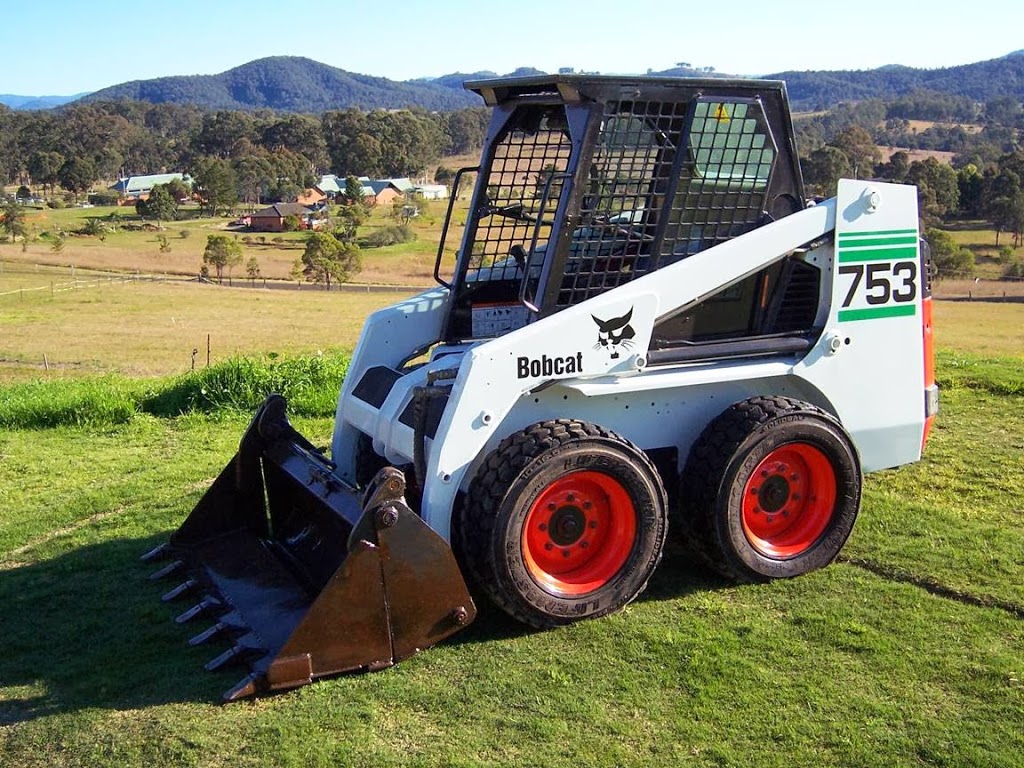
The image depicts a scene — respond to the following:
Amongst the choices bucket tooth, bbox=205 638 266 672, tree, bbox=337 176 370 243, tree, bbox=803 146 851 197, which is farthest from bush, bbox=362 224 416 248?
bucket tooth, bbox=205 638 266 672

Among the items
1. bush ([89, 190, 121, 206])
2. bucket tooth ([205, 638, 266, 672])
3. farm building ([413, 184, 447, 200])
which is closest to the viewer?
bucket tooth ([205, 638, 266, 672])

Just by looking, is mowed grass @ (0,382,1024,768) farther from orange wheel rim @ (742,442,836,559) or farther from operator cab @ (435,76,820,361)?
operator cab @ (435,76,820,361)

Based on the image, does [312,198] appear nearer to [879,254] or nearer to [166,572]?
[166,572]

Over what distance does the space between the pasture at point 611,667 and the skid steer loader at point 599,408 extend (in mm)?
213

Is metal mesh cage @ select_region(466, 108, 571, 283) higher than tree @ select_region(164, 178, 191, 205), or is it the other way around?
tree @ select_region(164, 178, 191, 205)

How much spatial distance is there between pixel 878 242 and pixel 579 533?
2.46 metres

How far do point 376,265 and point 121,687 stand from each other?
68837mm

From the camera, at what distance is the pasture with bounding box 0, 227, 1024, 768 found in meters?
4.42

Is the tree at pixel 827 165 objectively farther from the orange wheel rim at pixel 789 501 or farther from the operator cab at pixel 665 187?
the orange wheel rim at pixel 789 501

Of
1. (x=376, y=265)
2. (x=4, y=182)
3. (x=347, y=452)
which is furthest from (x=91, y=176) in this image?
(x=347, y=452)

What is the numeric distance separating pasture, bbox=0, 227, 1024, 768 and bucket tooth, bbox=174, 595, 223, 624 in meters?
0.11

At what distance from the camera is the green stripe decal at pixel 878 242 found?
6191 millimetres

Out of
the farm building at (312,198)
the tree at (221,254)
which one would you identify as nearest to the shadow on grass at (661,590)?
the tree at (221,254)

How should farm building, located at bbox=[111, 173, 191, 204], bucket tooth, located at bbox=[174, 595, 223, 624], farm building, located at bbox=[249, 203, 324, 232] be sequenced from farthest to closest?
farm building, located at bbox=[111, 173, 191, 204] < farm building, located at bbox=[249, 203, 324, 232] < bucket tooth, located at bbox=[174, 595, 223, 624]
